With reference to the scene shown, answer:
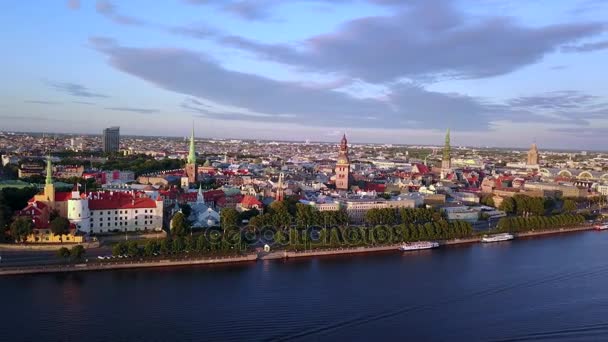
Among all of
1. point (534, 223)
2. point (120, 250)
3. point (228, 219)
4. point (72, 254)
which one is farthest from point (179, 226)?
point (534, 223)

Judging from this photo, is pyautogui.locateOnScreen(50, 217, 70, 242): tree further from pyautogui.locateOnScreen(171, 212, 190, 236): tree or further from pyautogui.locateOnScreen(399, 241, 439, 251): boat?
pyautogui.locateOnScreen(399, 241, 439, 251): boat

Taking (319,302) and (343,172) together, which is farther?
(343,172)

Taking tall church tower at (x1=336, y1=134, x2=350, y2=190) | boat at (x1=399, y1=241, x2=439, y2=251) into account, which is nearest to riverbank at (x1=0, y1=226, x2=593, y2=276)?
boat at (x1=399, y1=241, x2=439, y2=251)

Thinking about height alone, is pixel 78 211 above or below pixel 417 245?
above

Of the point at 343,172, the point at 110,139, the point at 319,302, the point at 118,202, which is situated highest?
A: the point at 110,139

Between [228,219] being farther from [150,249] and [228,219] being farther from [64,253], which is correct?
[64,253]

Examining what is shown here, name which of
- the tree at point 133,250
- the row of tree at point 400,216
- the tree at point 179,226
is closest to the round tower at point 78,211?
the tree at point 179,226

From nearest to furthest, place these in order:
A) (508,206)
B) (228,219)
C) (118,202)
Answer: (118,202)
(228,219)
(508,206)

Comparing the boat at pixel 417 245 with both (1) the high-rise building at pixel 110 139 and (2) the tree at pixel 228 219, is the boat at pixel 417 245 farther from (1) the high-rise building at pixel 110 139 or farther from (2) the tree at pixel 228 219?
(1) the high-rise building at pixel 110 139
